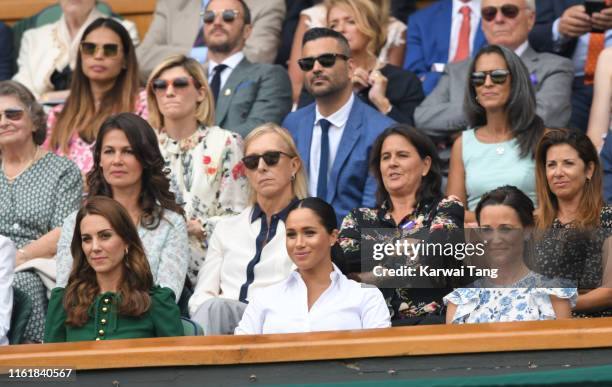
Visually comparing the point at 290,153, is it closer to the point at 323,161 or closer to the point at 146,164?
the point at 323,161

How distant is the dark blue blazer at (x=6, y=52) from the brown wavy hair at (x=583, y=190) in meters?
4.26

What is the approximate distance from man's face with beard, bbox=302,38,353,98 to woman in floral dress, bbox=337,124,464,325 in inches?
33.0

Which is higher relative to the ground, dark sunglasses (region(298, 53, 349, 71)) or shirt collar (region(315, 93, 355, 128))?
dark sunglasses (region(298, 53, 349, 71))

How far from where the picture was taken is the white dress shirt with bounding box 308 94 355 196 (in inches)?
316

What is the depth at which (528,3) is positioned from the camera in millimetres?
8633

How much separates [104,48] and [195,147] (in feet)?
3.37

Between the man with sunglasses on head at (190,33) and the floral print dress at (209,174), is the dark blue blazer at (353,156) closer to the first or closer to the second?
the floral print dress at (209,174)

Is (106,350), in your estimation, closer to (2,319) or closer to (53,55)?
(2,319)

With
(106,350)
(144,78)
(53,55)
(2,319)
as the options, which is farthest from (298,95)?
(106,350)

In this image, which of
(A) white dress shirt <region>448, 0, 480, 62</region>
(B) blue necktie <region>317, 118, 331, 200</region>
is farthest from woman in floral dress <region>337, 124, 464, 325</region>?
(A) white dress shirt <region>448, 0, 480, 62</region>

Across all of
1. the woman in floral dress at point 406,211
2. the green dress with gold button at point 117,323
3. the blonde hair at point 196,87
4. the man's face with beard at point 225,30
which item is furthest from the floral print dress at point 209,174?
the green dress with gold button at point 117,323

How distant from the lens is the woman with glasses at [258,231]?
718 cm

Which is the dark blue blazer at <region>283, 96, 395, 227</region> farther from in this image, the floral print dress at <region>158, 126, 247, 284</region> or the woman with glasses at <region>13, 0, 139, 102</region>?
the woman with glasses at <region>13, 0, 139, 102</region>

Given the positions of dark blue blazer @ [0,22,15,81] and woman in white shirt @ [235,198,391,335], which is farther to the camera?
dark blue blazer @ [0,22,15,81]
